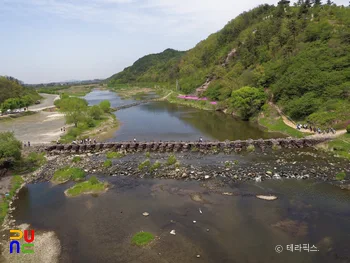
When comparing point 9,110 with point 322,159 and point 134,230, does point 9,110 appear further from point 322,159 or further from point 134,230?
point 322,159

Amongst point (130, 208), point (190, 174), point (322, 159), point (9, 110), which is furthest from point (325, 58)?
point (9, 110)

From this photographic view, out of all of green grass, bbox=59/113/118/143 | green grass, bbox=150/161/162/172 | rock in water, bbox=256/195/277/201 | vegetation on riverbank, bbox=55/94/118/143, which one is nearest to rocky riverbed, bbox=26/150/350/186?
green grass, bbox=150/161/162/172

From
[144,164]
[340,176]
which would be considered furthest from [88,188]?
[340,176]

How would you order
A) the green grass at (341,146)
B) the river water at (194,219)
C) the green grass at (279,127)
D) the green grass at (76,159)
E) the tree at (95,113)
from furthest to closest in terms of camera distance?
the tree at (95,113) < the green grass at (279,127) < the green grass at (76,159) < the green grass at (341,146) < the river water at (194,219)

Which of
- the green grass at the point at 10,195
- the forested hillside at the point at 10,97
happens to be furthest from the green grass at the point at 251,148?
the forested hillside at the point at 10,97

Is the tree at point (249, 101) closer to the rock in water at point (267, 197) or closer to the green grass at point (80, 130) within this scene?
the green grass at point (80, 130)

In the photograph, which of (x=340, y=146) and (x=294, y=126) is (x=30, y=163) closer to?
(x=340, y=146)

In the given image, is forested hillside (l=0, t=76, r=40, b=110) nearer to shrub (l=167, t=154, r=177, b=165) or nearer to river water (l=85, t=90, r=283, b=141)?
river water (l=85, t=90, r=283, b=141)
